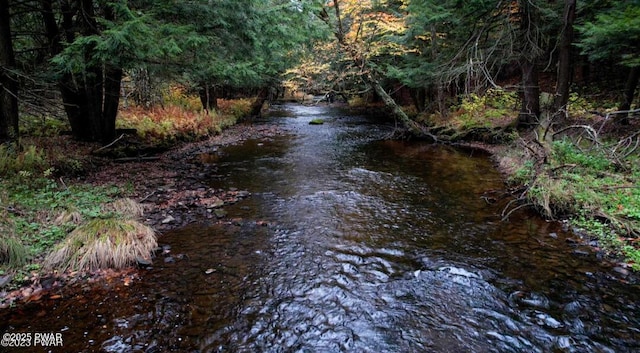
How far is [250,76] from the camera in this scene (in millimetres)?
13812

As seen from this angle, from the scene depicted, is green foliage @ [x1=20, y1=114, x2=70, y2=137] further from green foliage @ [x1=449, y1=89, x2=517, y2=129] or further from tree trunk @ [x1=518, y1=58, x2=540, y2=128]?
tree trunk @ [x1=518, y1=58, x2=540, y2=128]

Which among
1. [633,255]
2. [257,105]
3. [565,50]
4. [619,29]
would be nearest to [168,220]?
[633,255]

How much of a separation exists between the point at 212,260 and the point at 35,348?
99.6 inches

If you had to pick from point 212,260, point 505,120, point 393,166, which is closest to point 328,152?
point 393,166

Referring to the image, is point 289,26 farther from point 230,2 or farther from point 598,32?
point 598,32

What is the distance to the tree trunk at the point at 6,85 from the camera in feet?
28.8

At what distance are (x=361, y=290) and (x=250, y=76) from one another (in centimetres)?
1080

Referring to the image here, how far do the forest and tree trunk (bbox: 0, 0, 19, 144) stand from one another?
0.04m

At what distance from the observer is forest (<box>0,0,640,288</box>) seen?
690 cm

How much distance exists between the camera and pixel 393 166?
41.8 ft

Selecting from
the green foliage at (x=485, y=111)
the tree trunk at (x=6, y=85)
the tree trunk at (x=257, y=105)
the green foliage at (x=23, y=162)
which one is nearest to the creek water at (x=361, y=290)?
the green foliage at (x=23, y=162)

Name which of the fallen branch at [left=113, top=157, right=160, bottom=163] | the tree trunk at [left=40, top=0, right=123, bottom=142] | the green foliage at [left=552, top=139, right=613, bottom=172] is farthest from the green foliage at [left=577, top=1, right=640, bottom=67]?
the fallen branch at [left=113, top=157, right=160, bottom=163]

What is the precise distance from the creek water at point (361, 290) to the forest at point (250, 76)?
972 mm

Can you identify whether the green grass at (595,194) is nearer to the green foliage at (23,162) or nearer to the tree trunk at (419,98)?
the green foliage at (23,162)
